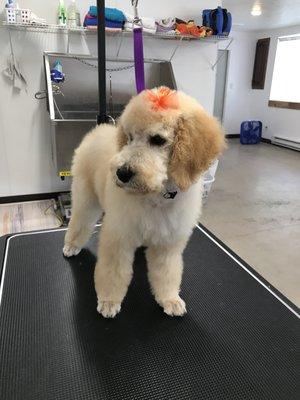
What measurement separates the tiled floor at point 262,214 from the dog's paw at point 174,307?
1223 millimetres

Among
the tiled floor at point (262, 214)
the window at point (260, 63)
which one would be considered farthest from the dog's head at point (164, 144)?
the window at point (260, 63)

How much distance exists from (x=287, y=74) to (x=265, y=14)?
1.59 metres

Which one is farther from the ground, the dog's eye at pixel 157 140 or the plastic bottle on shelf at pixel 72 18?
the plastic bottle on shelf at pixel 72 18

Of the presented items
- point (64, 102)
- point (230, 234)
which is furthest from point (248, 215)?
point (64, 102)

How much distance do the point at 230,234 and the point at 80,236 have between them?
1734 mm

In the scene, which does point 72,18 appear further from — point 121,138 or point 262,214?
point 262,214

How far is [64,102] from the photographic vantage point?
287cm

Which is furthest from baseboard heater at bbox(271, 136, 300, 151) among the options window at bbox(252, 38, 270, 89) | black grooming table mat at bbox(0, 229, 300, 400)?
black grooming table mat at bbox(0, 229, 300, 400)

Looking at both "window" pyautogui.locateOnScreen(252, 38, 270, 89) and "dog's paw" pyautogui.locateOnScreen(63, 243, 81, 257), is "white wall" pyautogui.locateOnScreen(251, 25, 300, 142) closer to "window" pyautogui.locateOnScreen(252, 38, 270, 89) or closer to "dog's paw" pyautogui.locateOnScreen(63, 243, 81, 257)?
"window" pyautogui.locateOnScreen(252, 38, 270, 89)

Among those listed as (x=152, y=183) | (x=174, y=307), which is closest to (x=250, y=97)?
(x=174, y=307)

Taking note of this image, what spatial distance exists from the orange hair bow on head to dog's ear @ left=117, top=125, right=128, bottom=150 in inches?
5.5

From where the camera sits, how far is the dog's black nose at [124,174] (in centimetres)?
83

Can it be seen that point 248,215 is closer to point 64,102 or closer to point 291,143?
point 64,102

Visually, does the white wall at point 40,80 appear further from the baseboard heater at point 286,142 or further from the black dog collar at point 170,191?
the baseboard heater at point 286,142
